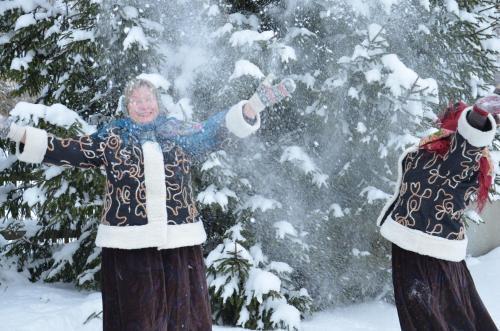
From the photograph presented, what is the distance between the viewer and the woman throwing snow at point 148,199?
280 centimetres

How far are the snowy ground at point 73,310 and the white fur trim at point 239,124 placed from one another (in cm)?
188

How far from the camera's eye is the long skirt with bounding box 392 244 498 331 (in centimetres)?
285

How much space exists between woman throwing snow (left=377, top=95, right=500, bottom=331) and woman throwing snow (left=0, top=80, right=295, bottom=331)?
2.83 feet

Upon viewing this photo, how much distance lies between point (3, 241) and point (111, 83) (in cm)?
235

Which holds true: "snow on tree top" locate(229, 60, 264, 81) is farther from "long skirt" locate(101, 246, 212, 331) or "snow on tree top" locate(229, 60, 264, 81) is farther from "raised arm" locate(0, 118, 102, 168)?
"long skirt" locate(101, 246, 212, 331)

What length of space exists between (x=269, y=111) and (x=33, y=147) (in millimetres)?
2457

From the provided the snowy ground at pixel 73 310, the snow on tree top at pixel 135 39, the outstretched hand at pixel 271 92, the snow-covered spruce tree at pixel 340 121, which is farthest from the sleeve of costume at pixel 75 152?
the snow-covered spruce tree at pixel 340 121

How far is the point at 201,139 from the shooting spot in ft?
9.88

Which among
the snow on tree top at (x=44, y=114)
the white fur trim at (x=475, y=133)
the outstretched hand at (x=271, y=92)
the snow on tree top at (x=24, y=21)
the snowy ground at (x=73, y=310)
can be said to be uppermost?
the snow on tree top at (x=24, y=21)

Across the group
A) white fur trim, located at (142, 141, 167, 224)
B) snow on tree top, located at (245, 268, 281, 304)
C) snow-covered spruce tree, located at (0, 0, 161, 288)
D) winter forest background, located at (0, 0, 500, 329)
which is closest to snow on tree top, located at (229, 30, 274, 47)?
winter forest background, located at (0, 0, 500, 329)

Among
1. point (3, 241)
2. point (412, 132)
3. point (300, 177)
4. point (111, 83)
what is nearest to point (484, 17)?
point (412, 132)

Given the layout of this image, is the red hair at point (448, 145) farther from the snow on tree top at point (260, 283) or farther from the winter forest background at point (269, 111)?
the snow on tree top at point (260, 283)

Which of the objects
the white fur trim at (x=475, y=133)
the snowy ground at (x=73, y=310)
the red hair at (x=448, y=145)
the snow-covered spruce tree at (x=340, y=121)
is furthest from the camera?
the snow-covered spruce tree at (x=340, y=121)

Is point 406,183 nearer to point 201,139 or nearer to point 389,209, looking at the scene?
point 389,209
